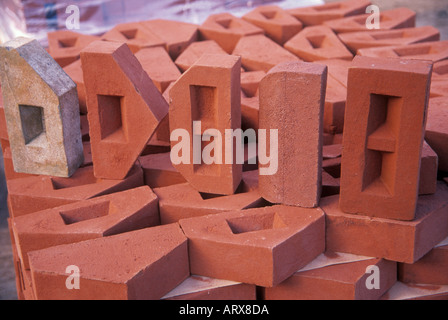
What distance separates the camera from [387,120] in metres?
2.61

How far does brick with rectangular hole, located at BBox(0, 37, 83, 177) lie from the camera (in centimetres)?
301

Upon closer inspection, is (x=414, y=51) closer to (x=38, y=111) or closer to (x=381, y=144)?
(x=381, y=144)

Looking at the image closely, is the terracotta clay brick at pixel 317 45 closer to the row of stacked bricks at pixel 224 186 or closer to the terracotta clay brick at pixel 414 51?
the terracotta clay brick at pixel 414 51

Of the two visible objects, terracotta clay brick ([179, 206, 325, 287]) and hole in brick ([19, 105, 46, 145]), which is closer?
terracotta clay brick ([179, 206, 325, 287])

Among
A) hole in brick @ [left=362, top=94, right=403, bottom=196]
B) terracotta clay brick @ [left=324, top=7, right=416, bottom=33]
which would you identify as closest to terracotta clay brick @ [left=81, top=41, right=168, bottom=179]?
hole in brick @ [left=362, top=94, right=403, bottom=196]

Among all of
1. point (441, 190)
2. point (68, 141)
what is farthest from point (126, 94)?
point (441, 190)

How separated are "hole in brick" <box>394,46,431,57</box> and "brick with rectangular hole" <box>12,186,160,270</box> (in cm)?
267

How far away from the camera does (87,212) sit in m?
2.87

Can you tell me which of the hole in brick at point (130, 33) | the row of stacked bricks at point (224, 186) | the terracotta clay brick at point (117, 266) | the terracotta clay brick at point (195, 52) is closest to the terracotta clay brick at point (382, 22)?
the terracotta clay brick at point (195, 52)

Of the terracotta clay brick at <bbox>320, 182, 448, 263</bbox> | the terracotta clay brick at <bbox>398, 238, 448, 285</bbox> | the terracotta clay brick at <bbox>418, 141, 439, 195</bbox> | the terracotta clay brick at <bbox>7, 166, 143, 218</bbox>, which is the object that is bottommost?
the terracotta clay brick at <bbox>398, 238, 448, 285</bbox>

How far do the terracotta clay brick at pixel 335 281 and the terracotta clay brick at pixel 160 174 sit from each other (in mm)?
894

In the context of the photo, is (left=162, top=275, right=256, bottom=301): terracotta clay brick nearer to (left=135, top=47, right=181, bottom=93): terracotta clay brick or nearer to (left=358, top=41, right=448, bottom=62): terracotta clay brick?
(left=135, top=47, right=181, bottom=93): terracotta clay brick

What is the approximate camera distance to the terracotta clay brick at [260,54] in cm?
439

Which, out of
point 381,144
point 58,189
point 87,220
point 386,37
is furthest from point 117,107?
point 386,37
